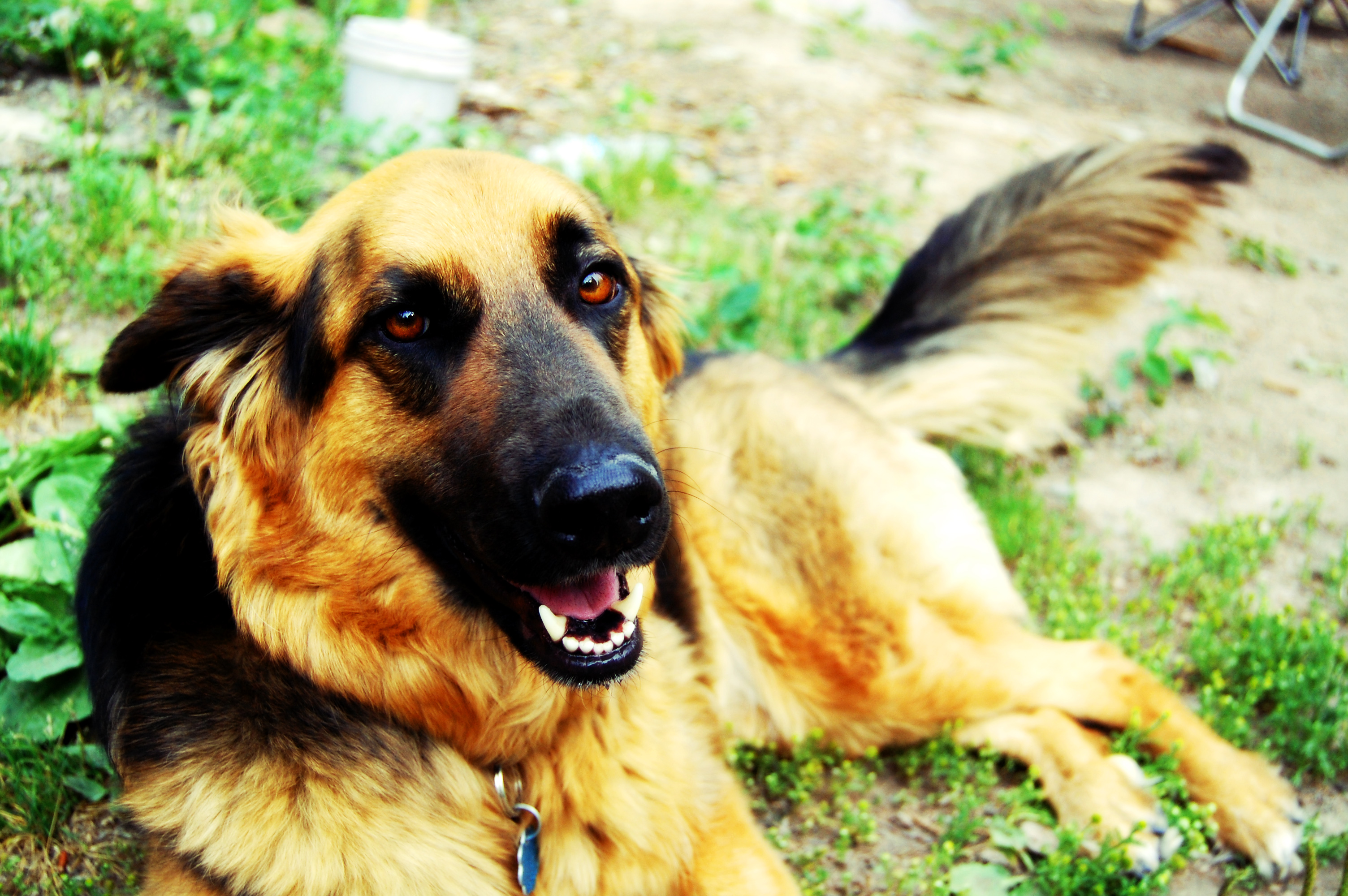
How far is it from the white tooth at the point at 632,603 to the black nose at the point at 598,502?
0.36m

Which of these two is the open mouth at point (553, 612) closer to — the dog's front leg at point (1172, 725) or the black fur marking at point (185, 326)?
the black fur marking at point (185, 326)

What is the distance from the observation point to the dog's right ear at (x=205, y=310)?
2154 mm

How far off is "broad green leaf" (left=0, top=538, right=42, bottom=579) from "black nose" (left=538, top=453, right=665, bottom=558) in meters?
2.02

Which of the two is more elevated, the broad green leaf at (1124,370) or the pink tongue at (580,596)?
the pink tongue at (580,596)

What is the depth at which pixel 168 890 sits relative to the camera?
6.83 ft

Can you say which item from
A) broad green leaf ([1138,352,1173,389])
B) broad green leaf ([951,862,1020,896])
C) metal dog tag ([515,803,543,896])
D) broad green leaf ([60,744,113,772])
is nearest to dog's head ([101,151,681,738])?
metal dog tag ([515,803,543,896])

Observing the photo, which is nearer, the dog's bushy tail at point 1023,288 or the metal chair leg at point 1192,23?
the dog's bushy tail at point 1023,288

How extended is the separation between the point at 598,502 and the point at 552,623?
39cm

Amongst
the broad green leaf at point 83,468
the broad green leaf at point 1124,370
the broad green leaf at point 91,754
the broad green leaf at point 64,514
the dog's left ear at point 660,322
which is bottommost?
the broad green leaf at point 91,754

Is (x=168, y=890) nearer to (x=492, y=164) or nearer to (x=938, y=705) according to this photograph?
(x=492, y=164)

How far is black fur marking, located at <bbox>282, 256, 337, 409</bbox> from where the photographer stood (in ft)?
7.17

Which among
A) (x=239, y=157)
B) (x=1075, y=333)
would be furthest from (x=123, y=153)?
(x=1075, y=333)

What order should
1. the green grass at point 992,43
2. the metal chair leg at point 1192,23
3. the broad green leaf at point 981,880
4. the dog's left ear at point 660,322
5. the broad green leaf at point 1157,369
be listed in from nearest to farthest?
the broad green leaf at point 981,880
the dog's left ear at point 660,322
the broad green leaf at point 1157,369
the green grass at point 992,43
the metal chair leg at point 1192,23

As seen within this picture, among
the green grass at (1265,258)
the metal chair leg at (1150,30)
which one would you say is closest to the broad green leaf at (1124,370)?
the green grass at (1265,258)
